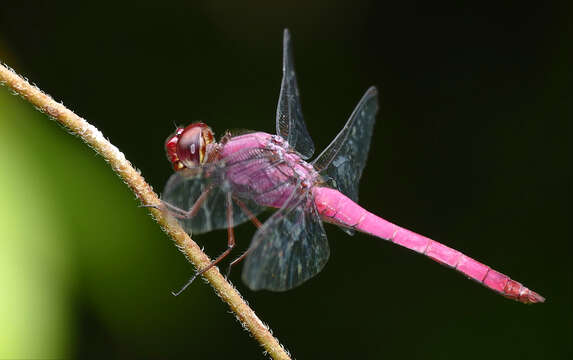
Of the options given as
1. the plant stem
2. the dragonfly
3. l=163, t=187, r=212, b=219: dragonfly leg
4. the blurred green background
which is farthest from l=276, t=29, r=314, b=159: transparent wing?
the blurred green background

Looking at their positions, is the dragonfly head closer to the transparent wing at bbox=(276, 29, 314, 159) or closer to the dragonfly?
the dragonfly

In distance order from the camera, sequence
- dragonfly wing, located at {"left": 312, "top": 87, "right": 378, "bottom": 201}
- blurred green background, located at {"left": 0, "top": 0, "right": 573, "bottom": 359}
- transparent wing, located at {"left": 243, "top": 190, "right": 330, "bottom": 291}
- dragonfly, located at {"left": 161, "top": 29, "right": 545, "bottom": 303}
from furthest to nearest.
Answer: blurred green background, located at {"left": 0, "top": 0, "right": 573, "bottom": 359} → dragonfly wing, located at {"left": 312, "top": 87, "right": 378, "bottom": 201} → dragonfly, located at {"left": 161, "top": 29, "right": 545, "bottom": 303} → transparent wing, located at {"left": 243, "top": 190, "right": 330, "bottom": 291}

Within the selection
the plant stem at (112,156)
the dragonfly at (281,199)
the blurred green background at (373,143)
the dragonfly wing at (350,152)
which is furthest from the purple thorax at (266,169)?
the blurred green background at (373,143)

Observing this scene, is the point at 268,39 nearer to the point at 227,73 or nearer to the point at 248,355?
the point at 227,73

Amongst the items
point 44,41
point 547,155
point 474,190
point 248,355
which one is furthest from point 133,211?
point 547,155

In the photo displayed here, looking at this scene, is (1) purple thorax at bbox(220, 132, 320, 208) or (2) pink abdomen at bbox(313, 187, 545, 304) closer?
(2) pink abdomen at bbox(313, 187, 545, 304)

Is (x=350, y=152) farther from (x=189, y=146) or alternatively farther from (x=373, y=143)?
(x=373, y=143)
